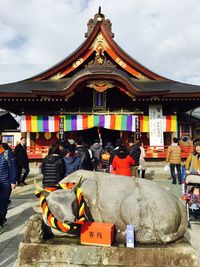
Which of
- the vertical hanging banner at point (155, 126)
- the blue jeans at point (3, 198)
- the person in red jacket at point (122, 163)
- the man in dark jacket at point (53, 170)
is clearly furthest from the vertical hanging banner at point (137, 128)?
the blue jeans at point (3, 198)

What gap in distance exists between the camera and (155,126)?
46.5 feet

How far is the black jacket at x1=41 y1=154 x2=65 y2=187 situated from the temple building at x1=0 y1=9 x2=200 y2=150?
29.1 ft

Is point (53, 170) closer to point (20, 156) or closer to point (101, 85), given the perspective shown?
point (20, 156)

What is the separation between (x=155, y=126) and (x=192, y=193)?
9532mm

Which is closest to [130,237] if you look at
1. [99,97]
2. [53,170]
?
[53,170]

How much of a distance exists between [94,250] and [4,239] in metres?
1.92

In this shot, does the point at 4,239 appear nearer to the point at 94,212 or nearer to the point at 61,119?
the point at 94,212

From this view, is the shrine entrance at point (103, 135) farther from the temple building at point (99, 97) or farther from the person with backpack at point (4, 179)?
the person with backpack at point (4, 179)

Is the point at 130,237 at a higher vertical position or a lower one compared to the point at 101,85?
lower

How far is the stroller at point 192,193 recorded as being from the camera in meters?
4.69

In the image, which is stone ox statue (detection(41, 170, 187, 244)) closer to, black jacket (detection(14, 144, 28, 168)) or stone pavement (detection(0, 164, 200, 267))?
stone pavement (detection(0, 164, 200, 267))

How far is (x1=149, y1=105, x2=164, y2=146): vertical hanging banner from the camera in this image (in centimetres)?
1402

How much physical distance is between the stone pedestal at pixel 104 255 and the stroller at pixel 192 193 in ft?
6.28

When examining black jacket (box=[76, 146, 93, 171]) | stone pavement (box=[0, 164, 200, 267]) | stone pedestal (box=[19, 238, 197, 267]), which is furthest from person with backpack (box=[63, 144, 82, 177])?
stone pedestal (box=[19, 238, 197, 267])
